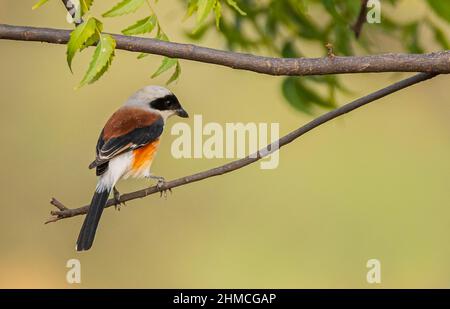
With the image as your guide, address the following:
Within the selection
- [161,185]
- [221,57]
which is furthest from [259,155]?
[221,57]

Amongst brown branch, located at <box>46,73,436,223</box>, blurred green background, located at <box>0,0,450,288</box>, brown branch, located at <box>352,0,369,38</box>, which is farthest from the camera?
blurred green background, located at <box>0,0,450,288</box>

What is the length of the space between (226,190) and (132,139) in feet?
13.8

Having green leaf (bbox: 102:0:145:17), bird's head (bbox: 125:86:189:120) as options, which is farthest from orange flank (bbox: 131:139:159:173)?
green leaf (bbox: 102:0:145:17)

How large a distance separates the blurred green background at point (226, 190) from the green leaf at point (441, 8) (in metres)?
2.78

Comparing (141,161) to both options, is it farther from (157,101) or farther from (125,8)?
(125,8)

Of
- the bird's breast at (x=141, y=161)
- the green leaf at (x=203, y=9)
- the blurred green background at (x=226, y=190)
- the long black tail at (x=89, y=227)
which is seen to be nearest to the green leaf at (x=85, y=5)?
the green leaf at (x=203, y=9)

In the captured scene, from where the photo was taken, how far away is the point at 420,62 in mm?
3039

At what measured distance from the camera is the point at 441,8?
4156 mm

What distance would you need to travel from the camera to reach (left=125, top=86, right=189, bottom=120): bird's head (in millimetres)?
4625

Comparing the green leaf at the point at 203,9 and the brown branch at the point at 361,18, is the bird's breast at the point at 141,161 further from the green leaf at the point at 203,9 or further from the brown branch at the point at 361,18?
the green leaf at the point at 203,9

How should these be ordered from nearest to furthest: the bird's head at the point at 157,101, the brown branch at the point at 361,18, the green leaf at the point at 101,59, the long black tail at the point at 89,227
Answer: the green leaf at the point at 101,59 < the long black tail at the point at 89,227 < the brown branch at the point at 361,18 < the bird's head at the point at 157,101

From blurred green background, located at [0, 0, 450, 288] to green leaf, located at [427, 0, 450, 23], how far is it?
9.11 feet

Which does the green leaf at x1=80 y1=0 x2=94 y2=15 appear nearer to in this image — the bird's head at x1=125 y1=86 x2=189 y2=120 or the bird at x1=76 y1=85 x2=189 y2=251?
the bird at x1=76 y1=85 x2=189 y2=251

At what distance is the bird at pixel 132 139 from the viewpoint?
13.7ft
